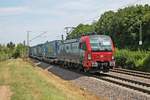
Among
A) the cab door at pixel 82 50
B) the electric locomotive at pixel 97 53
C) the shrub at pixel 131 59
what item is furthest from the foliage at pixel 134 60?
the cab door at pixel 82 50

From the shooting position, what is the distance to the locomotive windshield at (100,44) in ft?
100

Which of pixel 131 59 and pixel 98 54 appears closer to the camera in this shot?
pixel 98 54

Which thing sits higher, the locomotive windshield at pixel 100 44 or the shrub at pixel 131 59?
the locomotive windshield at pixel 100 44

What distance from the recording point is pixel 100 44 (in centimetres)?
3073

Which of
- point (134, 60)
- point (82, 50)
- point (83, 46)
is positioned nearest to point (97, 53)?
point (83, 46)

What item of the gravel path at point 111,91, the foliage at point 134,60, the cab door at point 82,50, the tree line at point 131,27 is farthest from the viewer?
the tree line at point 131,27

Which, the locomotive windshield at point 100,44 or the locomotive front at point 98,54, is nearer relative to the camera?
the locomotive front at point 98,54

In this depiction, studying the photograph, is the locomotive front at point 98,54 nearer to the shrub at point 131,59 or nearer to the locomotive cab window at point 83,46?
the locomotive cab window at point 83,46

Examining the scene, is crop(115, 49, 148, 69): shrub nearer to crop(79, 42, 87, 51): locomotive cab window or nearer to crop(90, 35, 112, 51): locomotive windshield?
crop(90, 35, 112, 51): locomotive windshield

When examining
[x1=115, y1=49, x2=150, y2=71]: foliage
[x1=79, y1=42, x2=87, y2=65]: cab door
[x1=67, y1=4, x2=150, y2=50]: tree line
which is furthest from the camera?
[x1=67, y1=4, x2=150, y2=50]: tree line

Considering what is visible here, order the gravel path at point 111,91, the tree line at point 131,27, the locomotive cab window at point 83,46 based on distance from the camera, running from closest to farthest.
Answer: the gravel path at point 111,91
the locomotive cab window at point 83,46
the tree line at point 131,27

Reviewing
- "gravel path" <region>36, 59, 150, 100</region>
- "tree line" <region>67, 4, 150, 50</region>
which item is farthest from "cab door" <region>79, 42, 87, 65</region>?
"tree line" <region>67, 4, 150, 50</region>

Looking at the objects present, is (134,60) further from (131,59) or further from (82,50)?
(82,50)

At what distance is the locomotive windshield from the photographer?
100 ft
